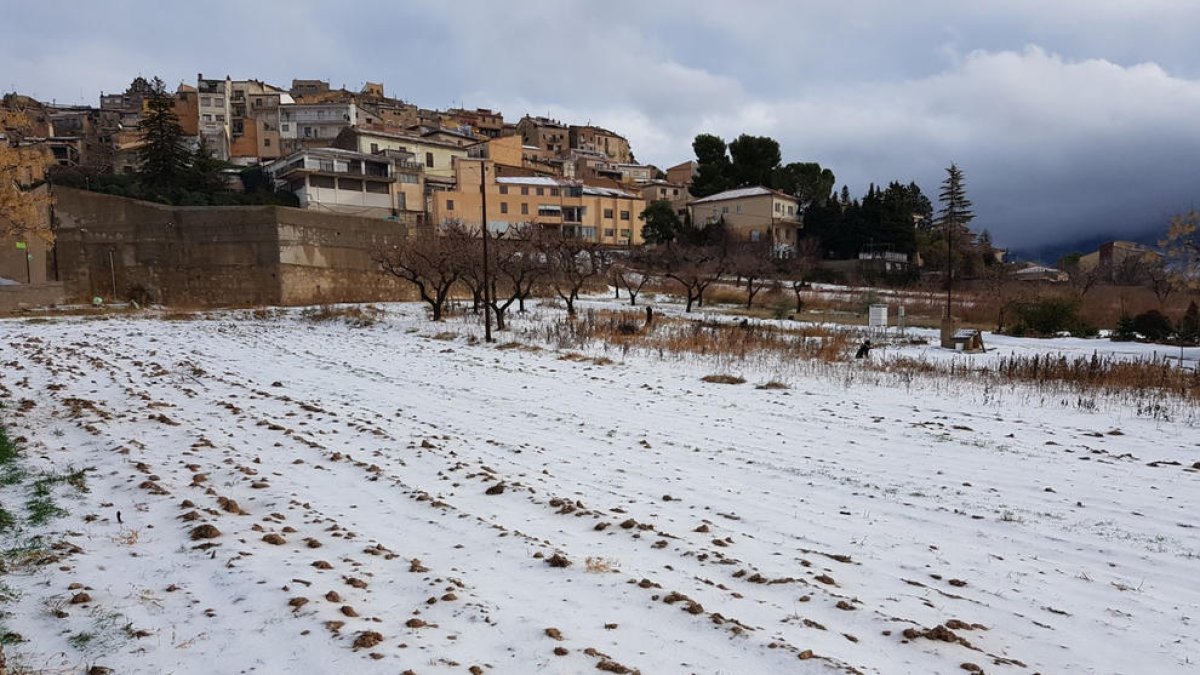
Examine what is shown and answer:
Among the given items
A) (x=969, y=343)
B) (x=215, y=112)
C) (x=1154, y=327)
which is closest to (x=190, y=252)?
(x=969, y=343)

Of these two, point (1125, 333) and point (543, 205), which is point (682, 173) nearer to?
point (543, 205)

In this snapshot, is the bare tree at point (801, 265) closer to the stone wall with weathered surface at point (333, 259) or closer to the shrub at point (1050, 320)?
the shrub at point (1050, 320)

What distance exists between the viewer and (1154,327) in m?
23.9

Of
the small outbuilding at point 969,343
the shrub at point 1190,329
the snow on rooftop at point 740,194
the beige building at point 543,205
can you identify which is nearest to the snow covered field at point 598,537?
the small outbuilding at point 969,343

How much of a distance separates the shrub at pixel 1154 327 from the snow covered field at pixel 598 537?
1830 cm

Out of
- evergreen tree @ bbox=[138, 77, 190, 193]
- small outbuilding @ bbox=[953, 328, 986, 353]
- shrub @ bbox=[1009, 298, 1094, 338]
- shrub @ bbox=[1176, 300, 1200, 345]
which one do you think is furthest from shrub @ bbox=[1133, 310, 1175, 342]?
evergreen tree @ bbox=[138, 77, 190, 193]

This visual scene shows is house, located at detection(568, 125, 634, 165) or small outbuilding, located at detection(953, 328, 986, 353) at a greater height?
house, located at detection(568, 125, 634, 165)

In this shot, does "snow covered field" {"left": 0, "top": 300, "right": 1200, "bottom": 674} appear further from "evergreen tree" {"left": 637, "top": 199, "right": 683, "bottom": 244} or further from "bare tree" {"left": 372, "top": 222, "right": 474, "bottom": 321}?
"evergreen tree" {"left": 637, "top": 199, "right": 683, "bottom": 244}

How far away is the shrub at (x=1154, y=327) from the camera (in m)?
23.7

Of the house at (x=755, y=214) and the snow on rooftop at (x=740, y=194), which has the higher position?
the snow on rooftop at (x=740, y=194)

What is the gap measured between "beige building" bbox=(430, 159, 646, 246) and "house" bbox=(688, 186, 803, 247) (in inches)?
319

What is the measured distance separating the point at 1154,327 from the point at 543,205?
1946 inches

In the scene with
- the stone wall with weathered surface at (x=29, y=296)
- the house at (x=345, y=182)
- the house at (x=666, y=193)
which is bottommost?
the stone wall with weathered surface at (x=29, y=296)

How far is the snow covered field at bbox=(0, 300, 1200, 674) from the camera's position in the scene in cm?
330
